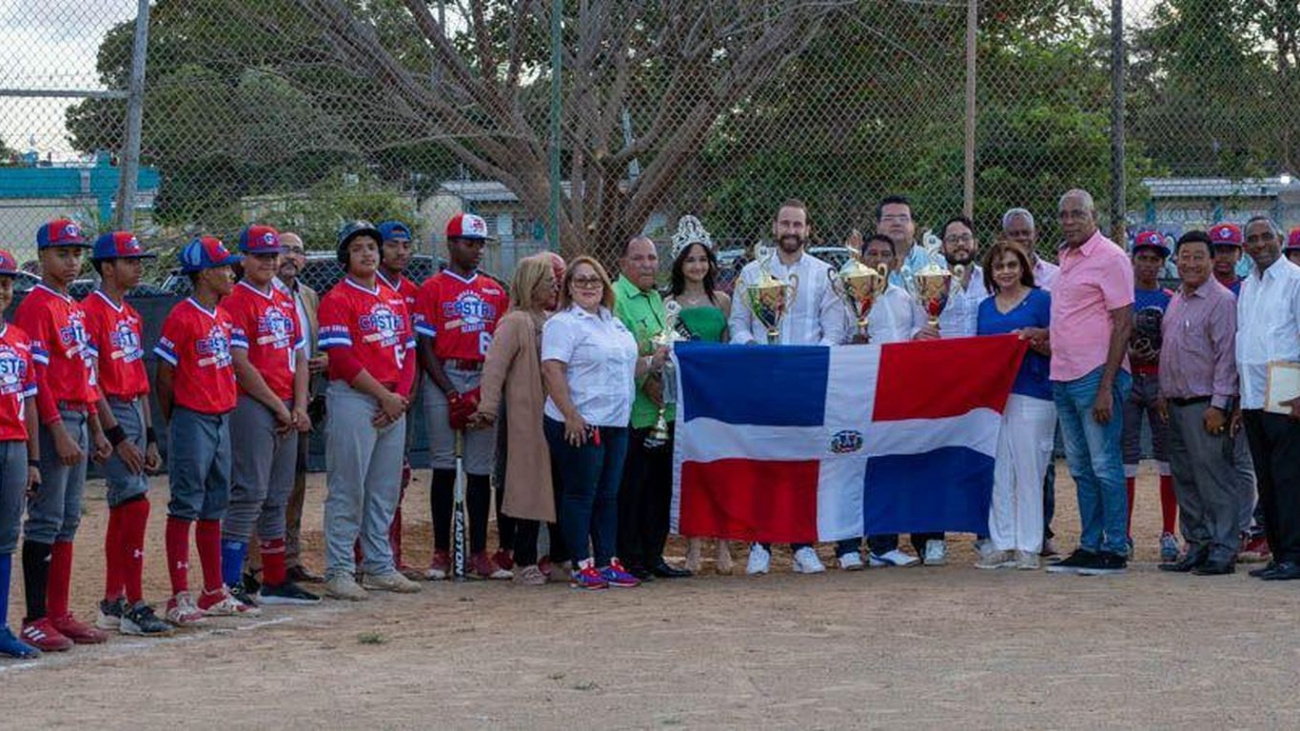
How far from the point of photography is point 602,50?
1277cm

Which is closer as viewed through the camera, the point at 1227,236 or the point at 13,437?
the point at 13,437

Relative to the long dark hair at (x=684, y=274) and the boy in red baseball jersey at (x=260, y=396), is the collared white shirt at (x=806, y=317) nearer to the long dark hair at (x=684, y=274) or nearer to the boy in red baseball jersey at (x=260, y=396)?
the long dark hair at (x=684, y=274)

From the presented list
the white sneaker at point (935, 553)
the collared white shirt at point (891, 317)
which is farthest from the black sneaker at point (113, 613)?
the white sneaker at point (935, 553)

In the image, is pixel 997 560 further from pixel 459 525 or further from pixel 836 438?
pixel 459 525

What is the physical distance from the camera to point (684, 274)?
34.4 ft


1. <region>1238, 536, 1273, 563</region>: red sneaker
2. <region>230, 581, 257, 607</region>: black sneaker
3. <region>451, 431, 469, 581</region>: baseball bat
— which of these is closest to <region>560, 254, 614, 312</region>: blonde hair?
<region>451, 431, 469, 581</region>: baseball bat

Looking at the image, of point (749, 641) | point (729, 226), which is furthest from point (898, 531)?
point (729, 226)

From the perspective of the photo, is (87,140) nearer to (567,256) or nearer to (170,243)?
(170,243)

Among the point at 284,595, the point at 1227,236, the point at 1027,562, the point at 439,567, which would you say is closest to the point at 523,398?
the point at 439,567

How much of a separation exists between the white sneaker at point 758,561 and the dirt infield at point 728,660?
0.30 metres

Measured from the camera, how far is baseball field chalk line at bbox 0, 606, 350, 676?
7.91 meters

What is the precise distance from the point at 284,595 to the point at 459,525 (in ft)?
3.92

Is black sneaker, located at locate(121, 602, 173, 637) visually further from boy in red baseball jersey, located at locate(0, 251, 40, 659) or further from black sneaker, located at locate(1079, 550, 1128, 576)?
black sneaker, located at locate(1079, 550, 1128, 576)

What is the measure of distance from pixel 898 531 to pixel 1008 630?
87.6 inches
